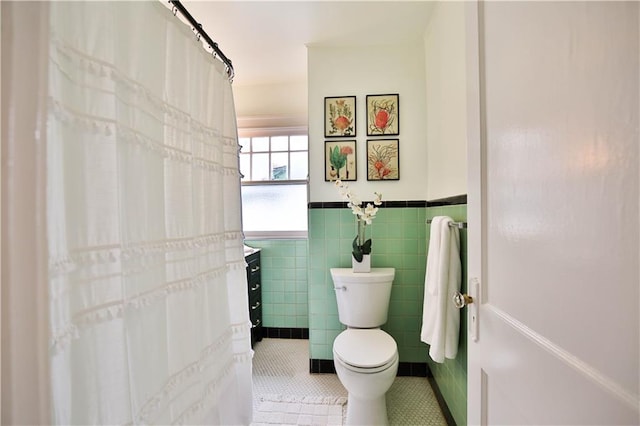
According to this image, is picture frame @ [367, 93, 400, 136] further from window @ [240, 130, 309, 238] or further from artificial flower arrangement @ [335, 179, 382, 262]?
window @ [240, 130, 309, 238]

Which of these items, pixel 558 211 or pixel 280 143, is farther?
pixel 280 143

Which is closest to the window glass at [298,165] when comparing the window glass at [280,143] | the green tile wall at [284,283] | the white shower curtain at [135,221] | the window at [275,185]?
the window at [275,185]

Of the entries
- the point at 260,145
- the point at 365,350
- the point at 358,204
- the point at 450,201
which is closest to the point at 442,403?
the point at 365,350

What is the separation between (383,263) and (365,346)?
0.66 meters

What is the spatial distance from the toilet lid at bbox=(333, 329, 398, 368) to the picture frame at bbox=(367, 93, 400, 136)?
1398mm

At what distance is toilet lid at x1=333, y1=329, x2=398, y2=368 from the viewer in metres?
1.53

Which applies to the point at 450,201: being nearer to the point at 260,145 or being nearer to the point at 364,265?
the point at 364,265

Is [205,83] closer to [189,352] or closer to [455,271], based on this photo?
[189,352]

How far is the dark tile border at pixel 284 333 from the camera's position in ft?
9.08

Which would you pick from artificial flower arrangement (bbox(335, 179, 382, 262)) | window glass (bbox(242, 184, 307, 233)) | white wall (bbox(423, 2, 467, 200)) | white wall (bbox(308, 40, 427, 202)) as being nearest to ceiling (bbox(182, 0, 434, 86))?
white wall (bbox(308, 40, 427, 202))

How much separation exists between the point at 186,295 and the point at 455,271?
1.23 m

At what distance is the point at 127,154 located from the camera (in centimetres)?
78

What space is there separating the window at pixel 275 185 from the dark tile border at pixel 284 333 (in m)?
0.89

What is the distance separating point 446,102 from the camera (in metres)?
1.67
